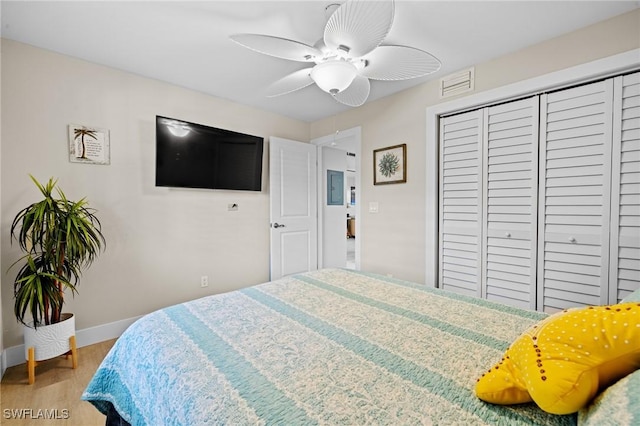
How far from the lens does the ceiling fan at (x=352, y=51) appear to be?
1.30 meters

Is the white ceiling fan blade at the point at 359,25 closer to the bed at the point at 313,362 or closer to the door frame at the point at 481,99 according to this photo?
the bed at the point at 313,362

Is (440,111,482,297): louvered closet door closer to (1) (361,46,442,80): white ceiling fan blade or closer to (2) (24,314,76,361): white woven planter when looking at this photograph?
(1) (361,46,442,80): white ceiling fan blade

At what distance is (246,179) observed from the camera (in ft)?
11.1

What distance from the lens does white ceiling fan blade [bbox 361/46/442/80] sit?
1.62m

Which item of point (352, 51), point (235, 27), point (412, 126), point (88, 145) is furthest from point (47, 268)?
point (412, 126)

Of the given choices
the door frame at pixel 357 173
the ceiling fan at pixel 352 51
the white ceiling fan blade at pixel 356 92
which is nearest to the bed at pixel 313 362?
the ceiling fan at pixel 352 51

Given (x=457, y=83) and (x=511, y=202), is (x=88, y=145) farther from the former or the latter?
(x=511, y=202)

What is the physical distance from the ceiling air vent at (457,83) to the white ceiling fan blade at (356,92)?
101 cm

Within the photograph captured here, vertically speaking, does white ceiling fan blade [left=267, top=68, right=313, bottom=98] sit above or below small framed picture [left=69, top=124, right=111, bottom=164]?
above

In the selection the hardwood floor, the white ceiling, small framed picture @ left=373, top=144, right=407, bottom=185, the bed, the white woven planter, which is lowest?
the hardwood floor

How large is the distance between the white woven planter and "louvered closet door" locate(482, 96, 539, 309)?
10.9 feet

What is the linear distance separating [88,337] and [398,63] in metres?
3.24

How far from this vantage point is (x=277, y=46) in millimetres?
1552

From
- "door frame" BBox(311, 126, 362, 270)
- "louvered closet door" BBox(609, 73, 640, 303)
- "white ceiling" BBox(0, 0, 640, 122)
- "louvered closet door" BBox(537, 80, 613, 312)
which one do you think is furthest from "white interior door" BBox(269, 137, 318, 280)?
"louvered closet door" BBox(609, 73, 640, 303)
